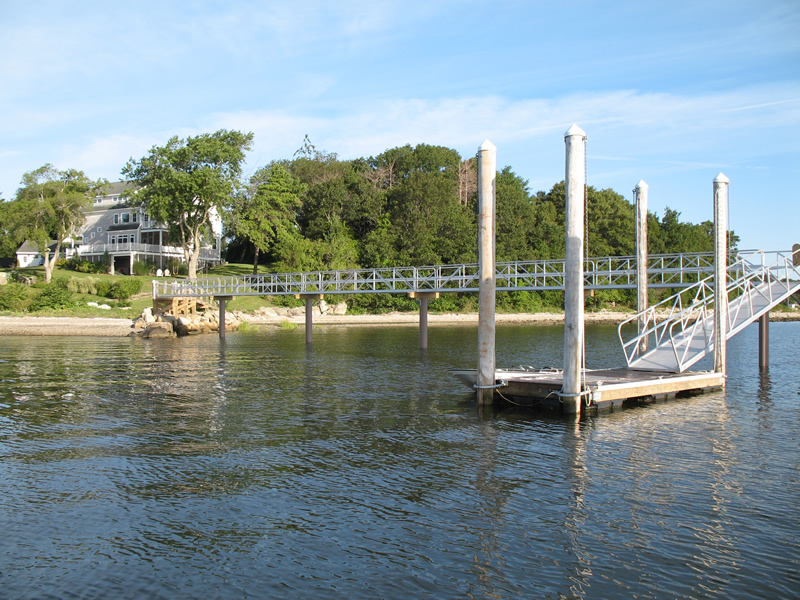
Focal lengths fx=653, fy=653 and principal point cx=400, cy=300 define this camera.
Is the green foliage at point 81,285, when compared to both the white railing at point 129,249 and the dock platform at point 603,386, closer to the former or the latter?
the white railing at point 129,249

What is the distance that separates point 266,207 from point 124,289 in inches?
716

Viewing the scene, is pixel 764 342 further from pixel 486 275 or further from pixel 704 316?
pixel 486 275

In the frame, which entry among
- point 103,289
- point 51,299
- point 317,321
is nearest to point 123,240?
point 103,289

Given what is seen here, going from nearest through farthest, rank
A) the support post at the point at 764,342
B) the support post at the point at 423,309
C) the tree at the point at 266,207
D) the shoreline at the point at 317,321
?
the support post at the point at 764,342 → the support post at the point at 423,309 → the shoreline at the point at 317,321 → the tree at the point at 266,207

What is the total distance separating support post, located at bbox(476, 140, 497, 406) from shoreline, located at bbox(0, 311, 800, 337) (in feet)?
124

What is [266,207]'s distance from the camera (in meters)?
72.1

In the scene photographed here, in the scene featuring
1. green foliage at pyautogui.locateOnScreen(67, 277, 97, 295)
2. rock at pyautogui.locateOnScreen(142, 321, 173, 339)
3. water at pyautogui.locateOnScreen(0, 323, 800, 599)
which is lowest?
water at pyautogui.locateOnScreen(0, 323, 800, 599)

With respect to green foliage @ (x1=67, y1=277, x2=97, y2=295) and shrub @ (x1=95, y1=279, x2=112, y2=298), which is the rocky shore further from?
shrub @ (x1=95, y1=279, x2=112, y2=298)

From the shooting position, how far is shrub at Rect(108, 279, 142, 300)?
199ft

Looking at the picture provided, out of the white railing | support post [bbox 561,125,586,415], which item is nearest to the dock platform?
support post [bbox 561,125,586,415]

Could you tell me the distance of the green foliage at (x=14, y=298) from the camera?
56.2m

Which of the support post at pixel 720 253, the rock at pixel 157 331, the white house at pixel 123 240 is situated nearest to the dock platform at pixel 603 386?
the support post at pixel 720 253

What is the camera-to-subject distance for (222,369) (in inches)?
1167

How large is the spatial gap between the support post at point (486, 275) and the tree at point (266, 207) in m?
52.4
